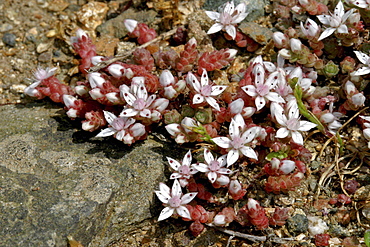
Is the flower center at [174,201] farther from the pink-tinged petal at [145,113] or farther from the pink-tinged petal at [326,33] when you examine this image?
the pink-tinged petal at [326,33]

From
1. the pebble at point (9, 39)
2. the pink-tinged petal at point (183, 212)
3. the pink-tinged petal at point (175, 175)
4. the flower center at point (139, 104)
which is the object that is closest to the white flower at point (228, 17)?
the flower center at point (139, 104)

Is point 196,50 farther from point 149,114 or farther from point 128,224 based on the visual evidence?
point 128,224

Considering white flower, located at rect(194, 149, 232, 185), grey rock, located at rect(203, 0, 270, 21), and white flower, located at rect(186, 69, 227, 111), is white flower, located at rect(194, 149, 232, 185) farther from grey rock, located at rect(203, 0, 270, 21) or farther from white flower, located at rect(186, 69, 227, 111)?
grey rock, located at rect(203, 0, 270, 21)

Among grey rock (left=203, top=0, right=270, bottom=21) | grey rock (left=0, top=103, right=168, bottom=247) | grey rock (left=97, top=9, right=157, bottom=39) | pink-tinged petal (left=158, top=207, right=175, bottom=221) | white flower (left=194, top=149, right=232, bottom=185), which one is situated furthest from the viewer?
grey rock (left=97, top=9, right=157, bottom=39)

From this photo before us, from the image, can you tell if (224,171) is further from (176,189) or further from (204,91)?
(204,91)

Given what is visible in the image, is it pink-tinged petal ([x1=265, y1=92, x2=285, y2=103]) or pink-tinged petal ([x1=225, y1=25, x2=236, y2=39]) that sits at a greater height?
pink-tinged petal ([x1=225, y1=25, x2=236, y2=39])

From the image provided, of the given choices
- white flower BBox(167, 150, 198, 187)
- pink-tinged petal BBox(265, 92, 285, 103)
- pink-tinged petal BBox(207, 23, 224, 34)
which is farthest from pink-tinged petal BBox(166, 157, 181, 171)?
pink-tinged petal BBox(207, 23, 224, 34)
